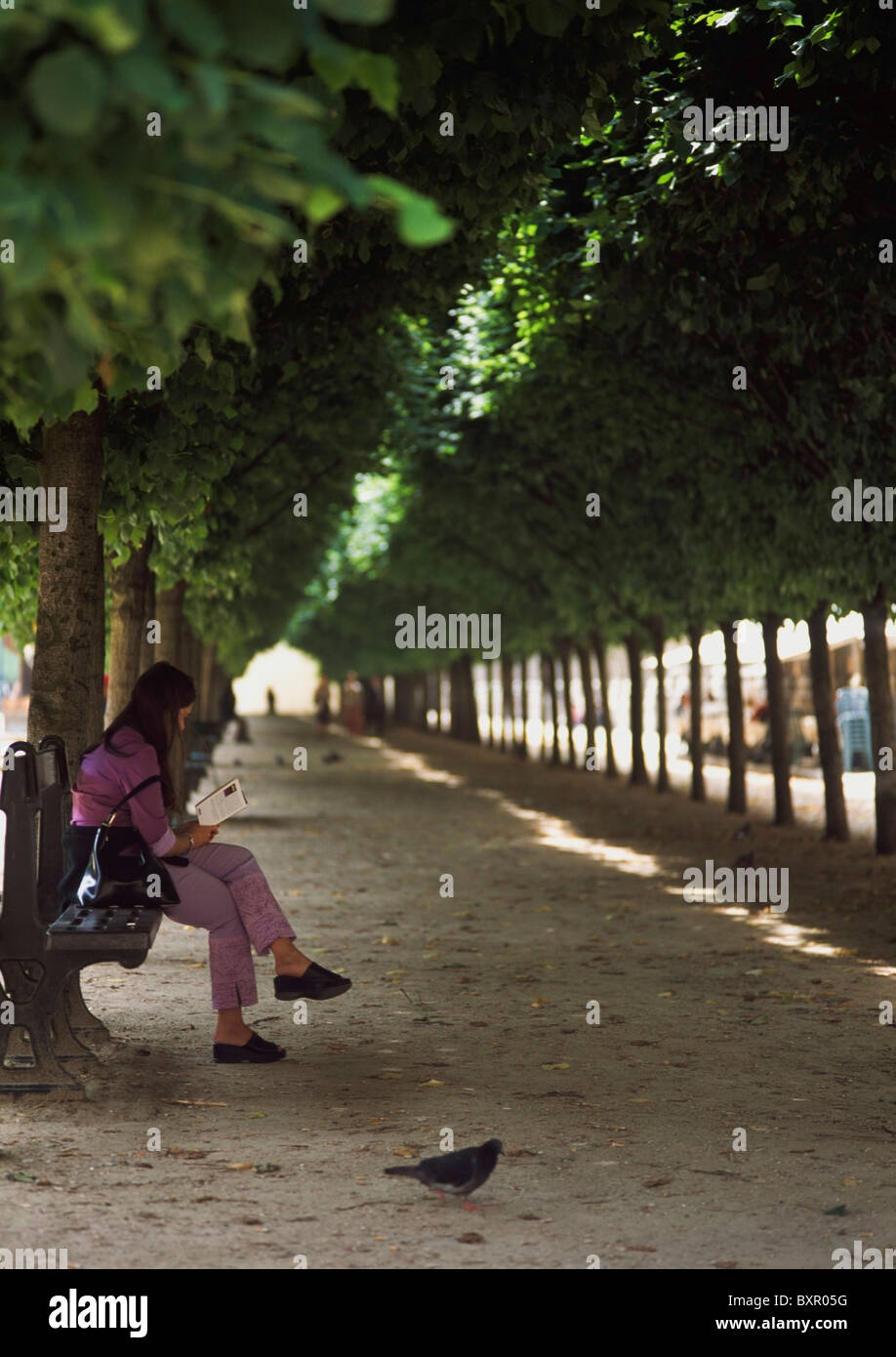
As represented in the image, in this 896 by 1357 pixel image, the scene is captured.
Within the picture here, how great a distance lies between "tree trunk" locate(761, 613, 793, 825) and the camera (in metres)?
21.1

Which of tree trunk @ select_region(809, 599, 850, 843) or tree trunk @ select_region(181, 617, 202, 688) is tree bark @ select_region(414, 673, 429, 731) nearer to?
tree trunk @ select_region(181, 617, 202, 688)

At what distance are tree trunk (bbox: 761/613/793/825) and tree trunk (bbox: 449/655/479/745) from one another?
3074 centimetres

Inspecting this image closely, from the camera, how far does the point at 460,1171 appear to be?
5410 millimetres

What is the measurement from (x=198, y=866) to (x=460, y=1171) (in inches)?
100.0

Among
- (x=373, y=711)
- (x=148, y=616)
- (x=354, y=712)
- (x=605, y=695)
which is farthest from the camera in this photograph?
(x=354, y=712)

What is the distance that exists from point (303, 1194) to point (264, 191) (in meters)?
3.62

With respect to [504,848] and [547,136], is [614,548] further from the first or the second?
[547,136]

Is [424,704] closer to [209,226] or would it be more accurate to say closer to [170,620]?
[170,620]

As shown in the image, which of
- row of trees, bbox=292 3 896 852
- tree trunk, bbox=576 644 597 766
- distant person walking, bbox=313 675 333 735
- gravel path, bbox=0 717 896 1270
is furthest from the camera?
distant person walking, bbox=313 675 333 735

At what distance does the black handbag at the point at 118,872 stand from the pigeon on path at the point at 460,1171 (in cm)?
210

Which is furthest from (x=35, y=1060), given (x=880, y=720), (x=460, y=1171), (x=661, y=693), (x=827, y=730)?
(x=661, y=693)

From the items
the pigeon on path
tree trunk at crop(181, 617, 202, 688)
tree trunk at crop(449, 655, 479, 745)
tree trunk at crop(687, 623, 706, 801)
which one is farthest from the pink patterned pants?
tree trunk at crop(449, 655, 479, 745)

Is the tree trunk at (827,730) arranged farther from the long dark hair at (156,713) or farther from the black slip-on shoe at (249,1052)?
the long dark hair at (156,713)

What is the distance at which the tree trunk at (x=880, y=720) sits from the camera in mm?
16812
